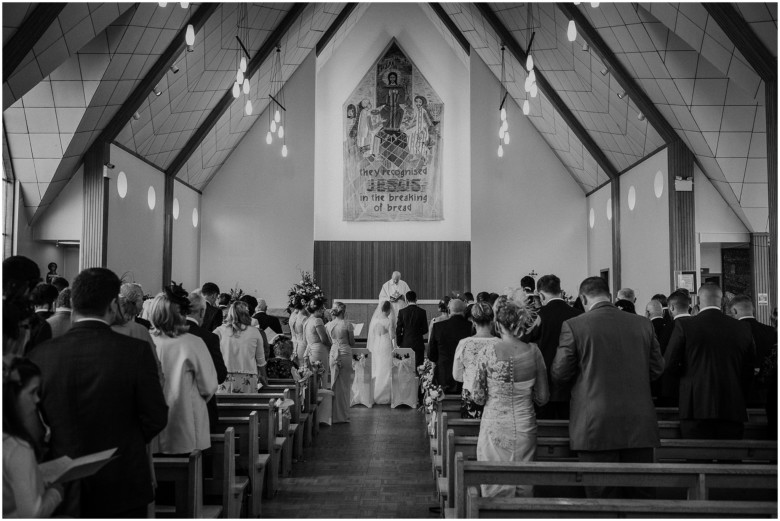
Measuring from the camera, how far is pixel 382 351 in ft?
33.4

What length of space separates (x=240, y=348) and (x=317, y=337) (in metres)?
2.60

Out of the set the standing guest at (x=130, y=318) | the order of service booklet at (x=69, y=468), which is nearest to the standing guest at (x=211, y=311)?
the standing guest at (x=130, y=318)

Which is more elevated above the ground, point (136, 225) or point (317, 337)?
point (136, 225)

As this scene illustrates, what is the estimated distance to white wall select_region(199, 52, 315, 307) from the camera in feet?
52.1

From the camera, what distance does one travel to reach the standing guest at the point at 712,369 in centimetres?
444

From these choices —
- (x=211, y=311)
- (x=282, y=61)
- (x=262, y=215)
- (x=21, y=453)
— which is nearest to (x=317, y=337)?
(x=211, y=311)

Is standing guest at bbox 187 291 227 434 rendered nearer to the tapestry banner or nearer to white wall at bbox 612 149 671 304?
white wall at bbox 612 149 671 304

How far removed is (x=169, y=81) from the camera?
11.0 metres

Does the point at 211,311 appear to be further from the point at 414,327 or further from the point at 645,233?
the point at 645,233

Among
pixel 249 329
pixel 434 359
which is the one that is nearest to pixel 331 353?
pixel 434 359

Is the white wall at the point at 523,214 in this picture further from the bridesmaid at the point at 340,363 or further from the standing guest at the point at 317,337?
the standing guest at the point at 317,337

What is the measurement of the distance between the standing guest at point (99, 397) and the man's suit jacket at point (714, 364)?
129 inches

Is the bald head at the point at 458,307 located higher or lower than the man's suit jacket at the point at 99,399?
higher

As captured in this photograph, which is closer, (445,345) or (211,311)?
(445,345)
